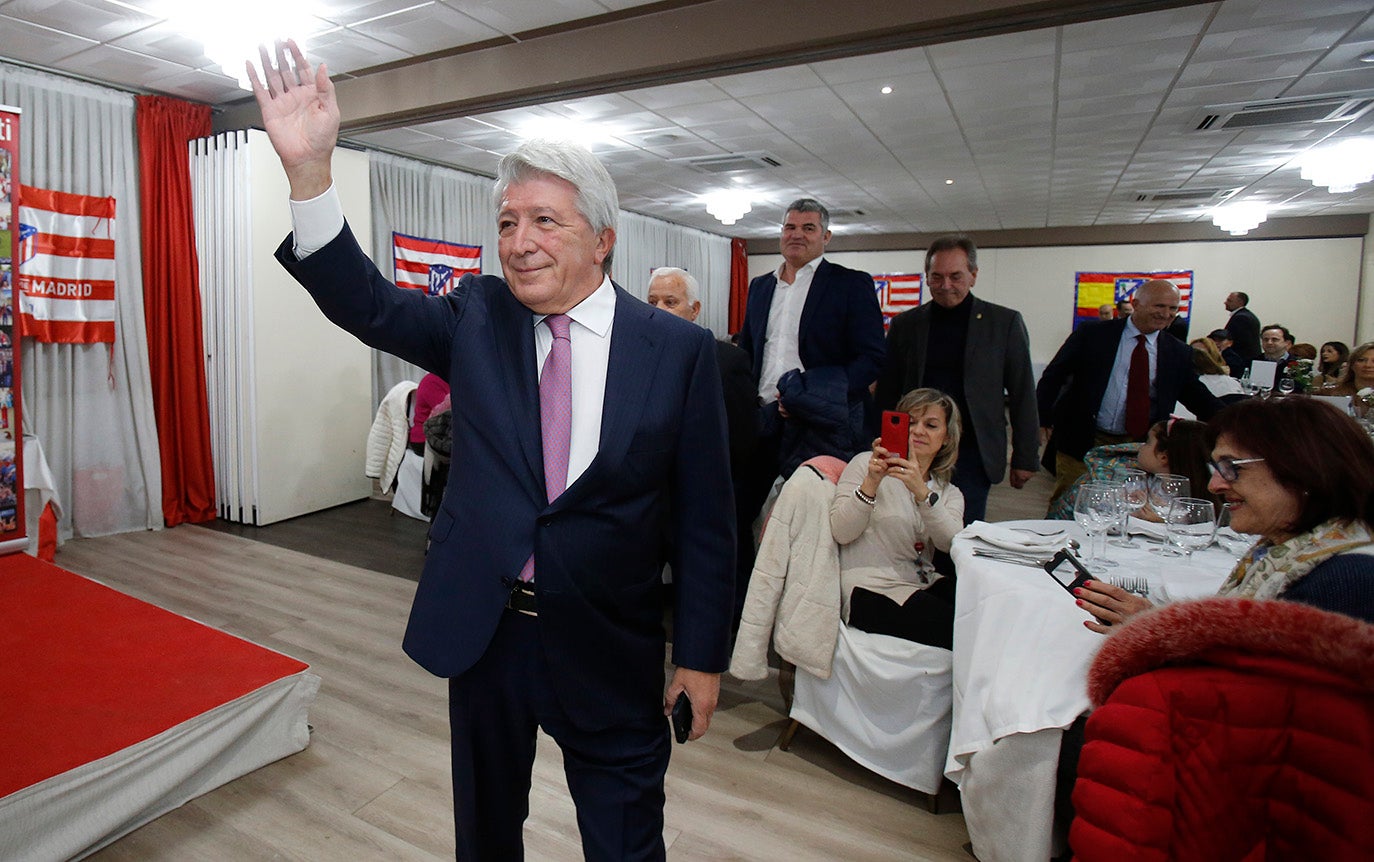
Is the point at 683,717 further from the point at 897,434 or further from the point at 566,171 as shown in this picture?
the point at 897,434

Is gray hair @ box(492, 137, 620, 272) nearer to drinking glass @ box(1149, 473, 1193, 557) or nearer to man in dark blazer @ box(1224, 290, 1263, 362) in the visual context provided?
drinking glass @ box(1149, 473, 1193, 557)

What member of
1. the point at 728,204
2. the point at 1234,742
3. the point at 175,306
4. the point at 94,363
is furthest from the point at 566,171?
the point at 728,204

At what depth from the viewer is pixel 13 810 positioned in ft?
5.55

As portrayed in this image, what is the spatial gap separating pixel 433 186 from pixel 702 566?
256 inches

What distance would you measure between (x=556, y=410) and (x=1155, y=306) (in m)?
3.23

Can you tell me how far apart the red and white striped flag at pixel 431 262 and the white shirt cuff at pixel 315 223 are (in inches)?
214

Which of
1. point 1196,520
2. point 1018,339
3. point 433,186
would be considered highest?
point 433,186

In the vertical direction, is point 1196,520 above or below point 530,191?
below

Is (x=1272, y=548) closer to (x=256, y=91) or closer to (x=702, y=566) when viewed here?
(x=702, y=566)

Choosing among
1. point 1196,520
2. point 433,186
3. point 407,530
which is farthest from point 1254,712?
point 433,186

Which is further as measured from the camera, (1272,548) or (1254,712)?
(1272,548)

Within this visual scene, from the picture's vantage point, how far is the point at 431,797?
7.12 ft

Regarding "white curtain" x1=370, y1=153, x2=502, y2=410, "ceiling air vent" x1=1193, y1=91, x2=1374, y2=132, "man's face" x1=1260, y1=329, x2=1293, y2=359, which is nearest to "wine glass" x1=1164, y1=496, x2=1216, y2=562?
"ceiling air vent" x1=1193, y1=91, x2=1374, y2=132

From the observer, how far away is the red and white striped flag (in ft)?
21.1
